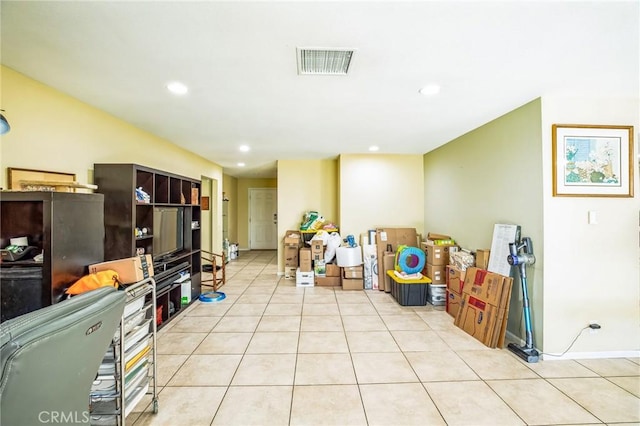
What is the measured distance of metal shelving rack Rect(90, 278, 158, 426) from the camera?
1438mm

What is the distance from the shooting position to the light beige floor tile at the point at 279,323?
9.84 ft

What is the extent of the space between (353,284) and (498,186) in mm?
2583

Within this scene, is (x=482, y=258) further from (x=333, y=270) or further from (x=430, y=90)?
(x=333, y=270)

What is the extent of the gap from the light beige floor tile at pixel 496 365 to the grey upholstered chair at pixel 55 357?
2549 millimetres

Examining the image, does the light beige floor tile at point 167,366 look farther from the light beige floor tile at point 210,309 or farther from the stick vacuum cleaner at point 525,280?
the stick vacuum cleaner at point 525,280

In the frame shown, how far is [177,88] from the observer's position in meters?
2.16

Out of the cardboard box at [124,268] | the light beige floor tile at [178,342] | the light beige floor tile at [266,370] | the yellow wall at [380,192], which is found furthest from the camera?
the yellow wall at [380,192]

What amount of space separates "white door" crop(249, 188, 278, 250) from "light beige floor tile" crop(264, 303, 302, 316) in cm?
491

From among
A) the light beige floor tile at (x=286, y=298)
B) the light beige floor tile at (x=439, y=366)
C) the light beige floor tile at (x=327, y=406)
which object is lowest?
the light beige floor tile at (x=327, y=406)

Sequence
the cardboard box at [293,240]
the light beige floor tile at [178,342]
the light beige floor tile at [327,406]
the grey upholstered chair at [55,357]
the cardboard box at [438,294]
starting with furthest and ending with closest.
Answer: the cardboard box at [293,240], the cardboard box at [438,294], the light beige floor tile at [178,342], the light beige floor tile at [327,406], the grey upholstered chair at [55,357]

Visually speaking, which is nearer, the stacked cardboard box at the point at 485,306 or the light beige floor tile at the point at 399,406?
the light beige floor tile at the point at 399,406

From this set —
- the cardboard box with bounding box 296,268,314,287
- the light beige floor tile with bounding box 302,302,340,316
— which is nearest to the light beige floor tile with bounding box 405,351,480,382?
the light beige floor tile with bounding box 302,302,340,316

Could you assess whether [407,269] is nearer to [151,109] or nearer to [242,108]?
[242,108]

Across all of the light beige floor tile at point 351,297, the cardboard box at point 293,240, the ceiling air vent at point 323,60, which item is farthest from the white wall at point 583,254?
the cardboard box at point 293,240
